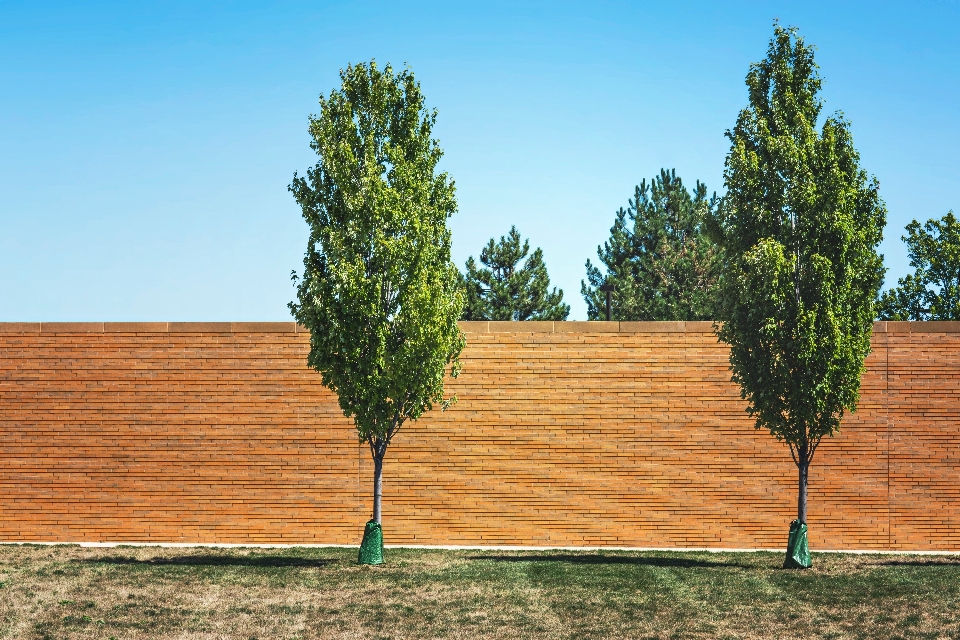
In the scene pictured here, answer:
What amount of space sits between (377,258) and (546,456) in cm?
528

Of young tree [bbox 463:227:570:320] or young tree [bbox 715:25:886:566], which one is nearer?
young tree [bbox 715:25:886:566]

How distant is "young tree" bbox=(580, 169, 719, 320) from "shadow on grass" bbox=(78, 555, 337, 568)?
31.0 meters

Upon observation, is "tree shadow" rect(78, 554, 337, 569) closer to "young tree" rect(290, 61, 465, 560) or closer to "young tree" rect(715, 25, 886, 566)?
"young tree" rect(290, 61, 465, 560)

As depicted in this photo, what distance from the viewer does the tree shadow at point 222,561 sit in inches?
620

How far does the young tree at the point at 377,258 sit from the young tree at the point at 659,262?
3037 centimetres

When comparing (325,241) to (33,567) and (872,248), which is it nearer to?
(33,567)

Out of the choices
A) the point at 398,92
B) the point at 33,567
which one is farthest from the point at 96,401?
the point at 398,92

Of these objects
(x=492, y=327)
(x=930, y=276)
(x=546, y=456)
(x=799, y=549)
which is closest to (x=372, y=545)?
(x=546, y=456)

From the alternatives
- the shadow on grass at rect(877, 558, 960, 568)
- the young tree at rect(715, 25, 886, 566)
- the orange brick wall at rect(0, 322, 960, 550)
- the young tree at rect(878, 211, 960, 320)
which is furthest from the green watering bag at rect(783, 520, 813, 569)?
the young tree at rect(878, 211, 960, 320)

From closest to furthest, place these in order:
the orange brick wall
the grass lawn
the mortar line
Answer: the grass lawn < the mortar line < the orange brick wall

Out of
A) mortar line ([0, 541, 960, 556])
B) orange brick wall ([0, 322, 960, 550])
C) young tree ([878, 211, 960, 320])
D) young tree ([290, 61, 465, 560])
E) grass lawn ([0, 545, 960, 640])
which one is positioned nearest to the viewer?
grass lawn ([0, 545, 960, 640])

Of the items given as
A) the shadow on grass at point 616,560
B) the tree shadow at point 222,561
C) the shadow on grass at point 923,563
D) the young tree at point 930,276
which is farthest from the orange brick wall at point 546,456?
the young tree at point 930,276

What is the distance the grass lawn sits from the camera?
1238 cm

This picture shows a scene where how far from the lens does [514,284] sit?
49.7 meters
